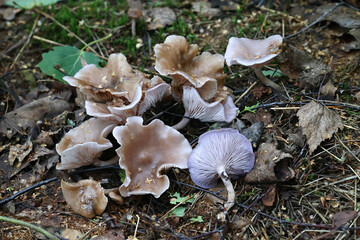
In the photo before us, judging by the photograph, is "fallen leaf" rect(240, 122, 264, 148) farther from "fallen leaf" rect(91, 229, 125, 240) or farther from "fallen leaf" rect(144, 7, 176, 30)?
"fallen leaf" rect(144, 7, 176, 30)

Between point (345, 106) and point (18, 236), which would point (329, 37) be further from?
point (18, 236)

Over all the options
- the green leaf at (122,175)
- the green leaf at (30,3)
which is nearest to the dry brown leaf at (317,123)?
the green leaf at (122,175)

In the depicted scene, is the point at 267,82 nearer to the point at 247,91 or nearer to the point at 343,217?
the point at 247,91

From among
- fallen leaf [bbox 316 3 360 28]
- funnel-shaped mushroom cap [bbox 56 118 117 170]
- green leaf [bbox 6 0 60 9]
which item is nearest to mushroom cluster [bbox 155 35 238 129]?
funnel-shaped mushroom cap [bbox 56 118 117 170]

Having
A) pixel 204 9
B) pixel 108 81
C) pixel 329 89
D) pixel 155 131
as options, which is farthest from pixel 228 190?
pixel 204 9

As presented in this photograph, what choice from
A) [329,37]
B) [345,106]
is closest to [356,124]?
[345,106]
